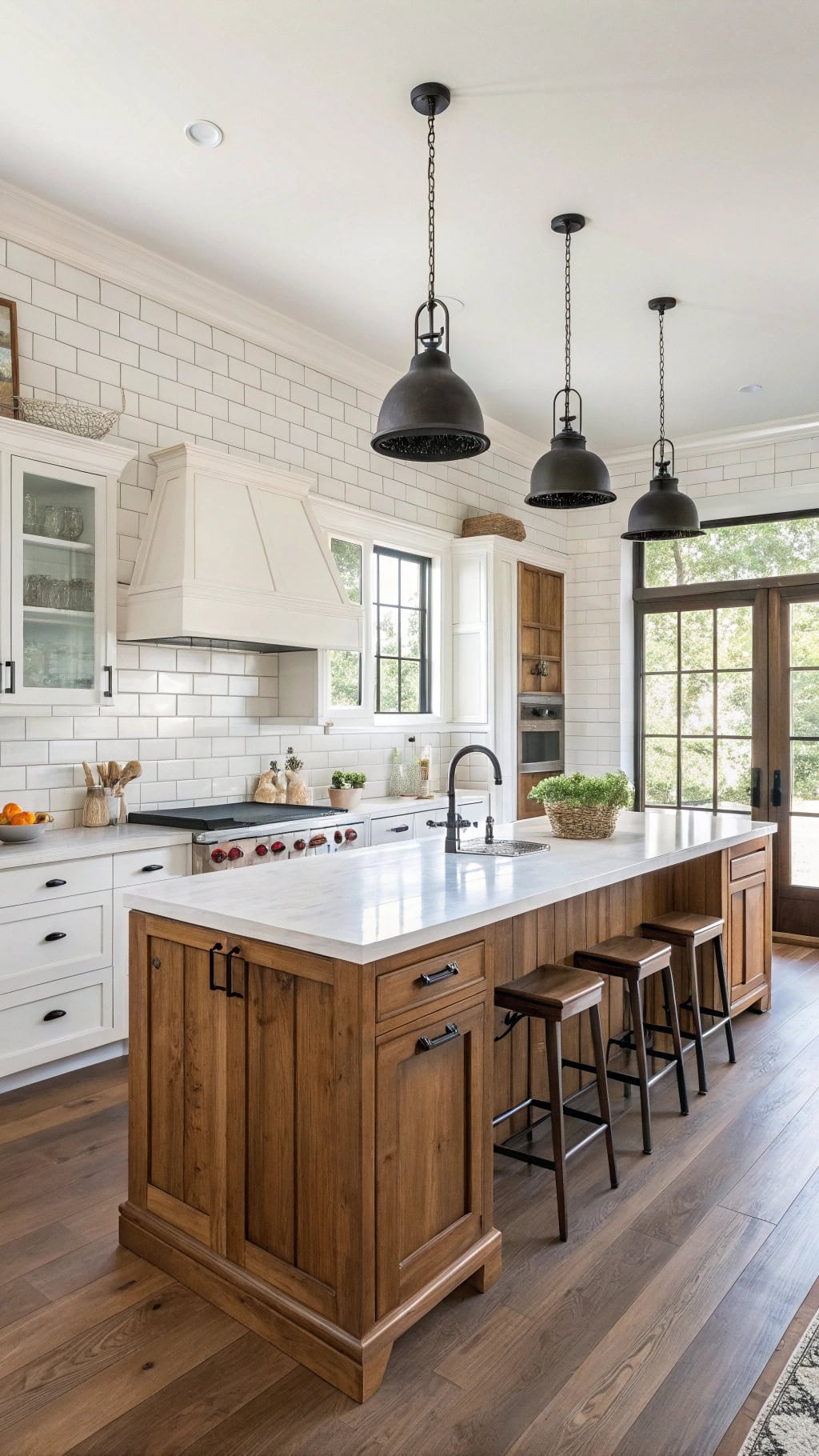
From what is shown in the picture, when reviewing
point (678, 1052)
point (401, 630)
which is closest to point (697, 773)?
point (401, 630)

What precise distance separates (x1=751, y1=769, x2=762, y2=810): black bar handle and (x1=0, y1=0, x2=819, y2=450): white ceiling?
2.76 m

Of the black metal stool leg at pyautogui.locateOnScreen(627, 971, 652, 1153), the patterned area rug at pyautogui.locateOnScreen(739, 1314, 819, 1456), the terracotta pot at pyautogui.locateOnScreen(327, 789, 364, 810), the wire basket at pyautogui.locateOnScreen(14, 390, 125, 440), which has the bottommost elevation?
the patterned area rug at pyautogui.locateOnScreen(739, 1314, 819, 1456)

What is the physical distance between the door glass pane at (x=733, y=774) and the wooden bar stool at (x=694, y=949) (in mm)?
2604

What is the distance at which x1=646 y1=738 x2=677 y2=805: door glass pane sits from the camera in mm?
6805

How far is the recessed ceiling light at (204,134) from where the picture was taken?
10.5 ft

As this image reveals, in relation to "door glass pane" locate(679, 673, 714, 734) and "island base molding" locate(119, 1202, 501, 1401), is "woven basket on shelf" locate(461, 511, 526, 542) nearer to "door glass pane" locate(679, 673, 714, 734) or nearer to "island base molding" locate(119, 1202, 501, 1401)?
"door glass pane" locate(679, 673, 714, 734)

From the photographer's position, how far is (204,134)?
325 centimetres

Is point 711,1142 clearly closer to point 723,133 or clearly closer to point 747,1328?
point 747,1328

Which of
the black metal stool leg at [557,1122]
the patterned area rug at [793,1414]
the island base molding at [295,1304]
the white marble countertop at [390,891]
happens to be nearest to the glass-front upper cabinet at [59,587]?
the white marble countertop at [390,891]

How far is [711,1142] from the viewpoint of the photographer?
10.2 ft

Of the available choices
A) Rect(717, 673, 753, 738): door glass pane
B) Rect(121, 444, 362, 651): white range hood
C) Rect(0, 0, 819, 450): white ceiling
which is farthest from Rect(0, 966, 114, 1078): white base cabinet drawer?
Rect(717, 673, 753, 738): door glass pane

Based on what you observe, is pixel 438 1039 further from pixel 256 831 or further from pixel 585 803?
pixel 256 831

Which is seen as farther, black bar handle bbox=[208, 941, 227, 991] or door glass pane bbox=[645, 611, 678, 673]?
door glass pane bbox=[645, 611, 678, 673]

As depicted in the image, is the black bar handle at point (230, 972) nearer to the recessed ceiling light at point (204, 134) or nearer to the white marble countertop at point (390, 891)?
the white marble countertop at point (390, 891)
